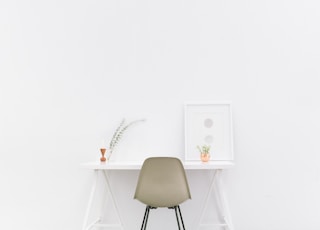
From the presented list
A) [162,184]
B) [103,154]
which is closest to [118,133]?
[103,154]

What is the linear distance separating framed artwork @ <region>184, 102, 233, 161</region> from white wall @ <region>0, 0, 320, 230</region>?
99mm

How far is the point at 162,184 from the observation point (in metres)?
2.33

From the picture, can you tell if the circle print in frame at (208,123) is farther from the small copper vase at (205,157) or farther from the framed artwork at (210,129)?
the small copper vase at (205,157)

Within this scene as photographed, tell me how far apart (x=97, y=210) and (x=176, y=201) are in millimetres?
967

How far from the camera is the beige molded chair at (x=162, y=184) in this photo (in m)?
2.29

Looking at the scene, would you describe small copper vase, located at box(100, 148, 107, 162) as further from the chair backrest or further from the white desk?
the chair backrest

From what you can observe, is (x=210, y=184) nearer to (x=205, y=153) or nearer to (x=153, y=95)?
(x=205, y=153)

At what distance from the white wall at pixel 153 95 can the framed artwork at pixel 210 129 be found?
0.10 m

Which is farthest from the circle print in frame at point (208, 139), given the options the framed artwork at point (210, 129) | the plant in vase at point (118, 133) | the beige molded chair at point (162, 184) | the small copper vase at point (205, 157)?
the plant in vase at point (118, 133)

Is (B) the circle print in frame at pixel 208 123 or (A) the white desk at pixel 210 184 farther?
(B) the circle print in frame at pixel 208 123

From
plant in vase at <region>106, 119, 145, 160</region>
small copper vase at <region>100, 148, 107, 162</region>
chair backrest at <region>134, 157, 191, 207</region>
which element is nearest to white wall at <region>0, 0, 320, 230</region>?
plant in vase at <region>106, 119, 145, 160</region>

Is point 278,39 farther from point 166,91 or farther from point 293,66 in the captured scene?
Result: point 166,91

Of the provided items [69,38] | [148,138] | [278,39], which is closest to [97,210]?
[148,138]

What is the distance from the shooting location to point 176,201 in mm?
2287
